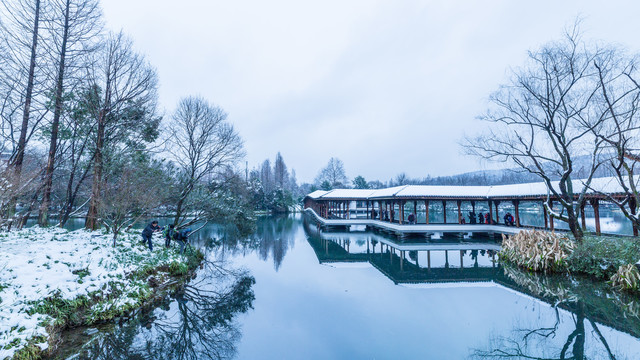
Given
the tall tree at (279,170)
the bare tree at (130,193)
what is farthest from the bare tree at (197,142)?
the tall tree at (279,170)

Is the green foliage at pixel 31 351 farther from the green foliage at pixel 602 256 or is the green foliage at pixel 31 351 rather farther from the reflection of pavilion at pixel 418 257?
the green foliage at pixel 602 256

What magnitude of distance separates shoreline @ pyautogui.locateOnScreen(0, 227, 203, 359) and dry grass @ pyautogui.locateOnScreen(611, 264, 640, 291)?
12.3 meters

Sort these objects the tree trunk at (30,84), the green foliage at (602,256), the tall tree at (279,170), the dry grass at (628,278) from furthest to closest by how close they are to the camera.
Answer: the tall tree at (279,170)
the tree trunk at (30,84)
the green foliage at (602,256)
the dry grass at (628,278)

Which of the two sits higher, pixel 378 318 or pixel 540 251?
pixel 540 251

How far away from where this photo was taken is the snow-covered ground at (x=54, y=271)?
4.69 meters

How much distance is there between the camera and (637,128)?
8.04m

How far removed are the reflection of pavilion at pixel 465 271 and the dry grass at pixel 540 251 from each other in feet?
2.20

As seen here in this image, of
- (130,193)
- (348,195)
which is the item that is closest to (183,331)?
(130,193)

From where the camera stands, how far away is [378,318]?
6.30 m

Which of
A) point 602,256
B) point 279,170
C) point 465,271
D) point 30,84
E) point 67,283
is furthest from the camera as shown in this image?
point 279,170

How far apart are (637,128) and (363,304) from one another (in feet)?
29.7

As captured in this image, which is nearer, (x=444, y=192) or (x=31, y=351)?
(x=31, y=351)

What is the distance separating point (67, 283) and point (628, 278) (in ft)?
43.6

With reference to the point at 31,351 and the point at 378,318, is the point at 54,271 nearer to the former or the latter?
the point at 31,351
